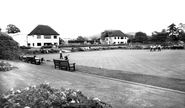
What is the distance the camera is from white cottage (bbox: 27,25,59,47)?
175 feet

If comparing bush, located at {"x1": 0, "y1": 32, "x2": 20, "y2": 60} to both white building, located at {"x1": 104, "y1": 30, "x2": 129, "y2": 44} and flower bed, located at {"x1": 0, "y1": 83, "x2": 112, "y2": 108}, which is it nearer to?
flower bed, located at {"x1": 0, "y1": 83, "x2": 112, "y2": 108}

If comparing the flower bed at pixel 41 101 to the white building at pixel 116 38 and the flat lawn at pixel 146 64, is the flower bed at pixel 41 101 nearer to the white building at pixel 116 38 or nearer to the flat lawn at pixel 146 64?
the flat lawn at pixel 146 64

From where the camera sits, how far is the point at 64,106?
3.60 meters

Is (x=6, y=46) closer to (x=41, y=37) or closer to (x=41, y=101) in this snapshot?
(x=41, y=101)

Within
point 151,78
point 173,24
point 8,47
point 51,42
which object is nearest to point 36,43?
point 51,42

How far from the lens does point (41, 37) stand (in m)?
54.1

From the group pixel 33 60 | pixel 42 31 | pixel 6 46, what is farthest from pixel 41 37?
pixel 6 46

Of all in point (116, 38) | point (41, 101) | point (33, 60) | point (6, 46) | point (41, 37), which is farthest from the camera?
point (116, 38)

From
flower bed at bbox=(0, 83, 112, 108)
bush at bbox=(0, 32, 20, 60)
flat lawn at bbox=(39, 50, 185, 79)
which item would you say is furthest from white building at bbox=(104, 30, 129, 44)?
flower bed at bbox=(0, 83, 112, 108)

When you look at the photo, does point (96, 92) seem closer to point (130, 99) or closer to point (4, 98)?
point (130, 99)

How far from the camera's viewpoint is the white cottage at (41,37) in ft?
175

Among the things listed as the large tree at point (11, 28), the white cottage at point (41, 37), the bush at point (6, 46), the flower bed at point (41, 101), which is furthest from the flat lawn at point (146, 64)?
the large tree at point (11, 28)

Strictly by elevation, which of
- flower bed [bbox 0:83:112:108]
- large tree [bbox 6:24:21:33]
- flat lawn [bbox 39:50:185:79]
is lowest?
flat lawn [bbox 39:50:185:79]

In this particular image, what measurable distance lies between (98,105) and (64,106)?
2.91ft
